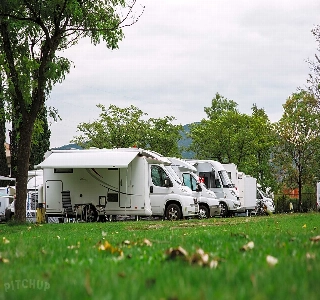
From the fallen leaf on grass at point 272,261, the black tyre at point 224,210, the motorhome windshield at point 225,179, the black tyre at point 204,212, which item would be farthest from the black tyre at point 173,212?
the fallen leaf on grass at point 272,261

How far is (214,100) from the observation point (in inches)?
3317

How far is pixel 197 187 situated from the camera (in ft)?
99.2

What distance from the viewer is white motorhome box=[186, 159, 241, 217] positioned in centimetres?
3431

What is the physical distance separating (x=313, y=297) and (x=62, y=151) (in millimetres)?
24275

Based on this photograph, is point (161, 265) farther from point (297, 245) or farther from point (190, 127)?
point (190, 127)

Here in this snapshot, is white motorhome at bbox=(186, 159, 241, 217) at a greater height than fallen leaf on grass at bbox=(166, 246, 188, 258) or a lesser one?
greater

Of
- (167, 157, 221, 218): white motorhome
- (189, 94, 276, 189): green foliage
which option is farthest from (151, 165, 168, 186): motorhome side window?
(189, 94, 276, 189): green foliage

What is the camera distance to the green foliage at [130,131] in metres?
55.0

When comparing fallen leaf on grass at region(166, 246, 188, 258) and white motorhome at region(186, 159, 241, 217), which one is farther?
white motorhome at region(186, 159, 241, 217)

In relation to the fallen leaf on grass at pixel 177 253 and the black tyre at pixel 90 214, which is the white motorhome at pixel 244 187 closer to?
the black tyre at pixel 90 214

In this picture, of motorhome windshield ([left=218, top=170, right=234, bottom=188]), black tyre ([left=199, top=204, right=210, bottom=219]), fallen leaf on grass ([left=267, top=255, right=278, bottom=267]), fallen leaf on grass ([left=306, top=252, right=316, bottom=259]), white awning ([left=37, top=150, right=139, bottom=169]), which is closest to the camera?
fallen leaf on grass ([left=267, top=255, right=278, bottom=267])

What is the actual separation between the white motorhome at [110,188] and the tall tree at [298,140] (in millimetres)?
23554

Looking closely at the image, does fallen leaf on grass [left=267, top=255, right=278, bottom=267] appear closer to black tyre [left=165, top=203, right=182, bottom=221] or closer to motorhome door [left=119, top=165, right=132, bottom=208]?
motorhome door [left=119, top=165, right=132, bottom=208]

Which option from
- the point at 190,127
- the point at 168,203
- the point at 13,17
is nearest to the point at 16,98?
the point at 13,17
